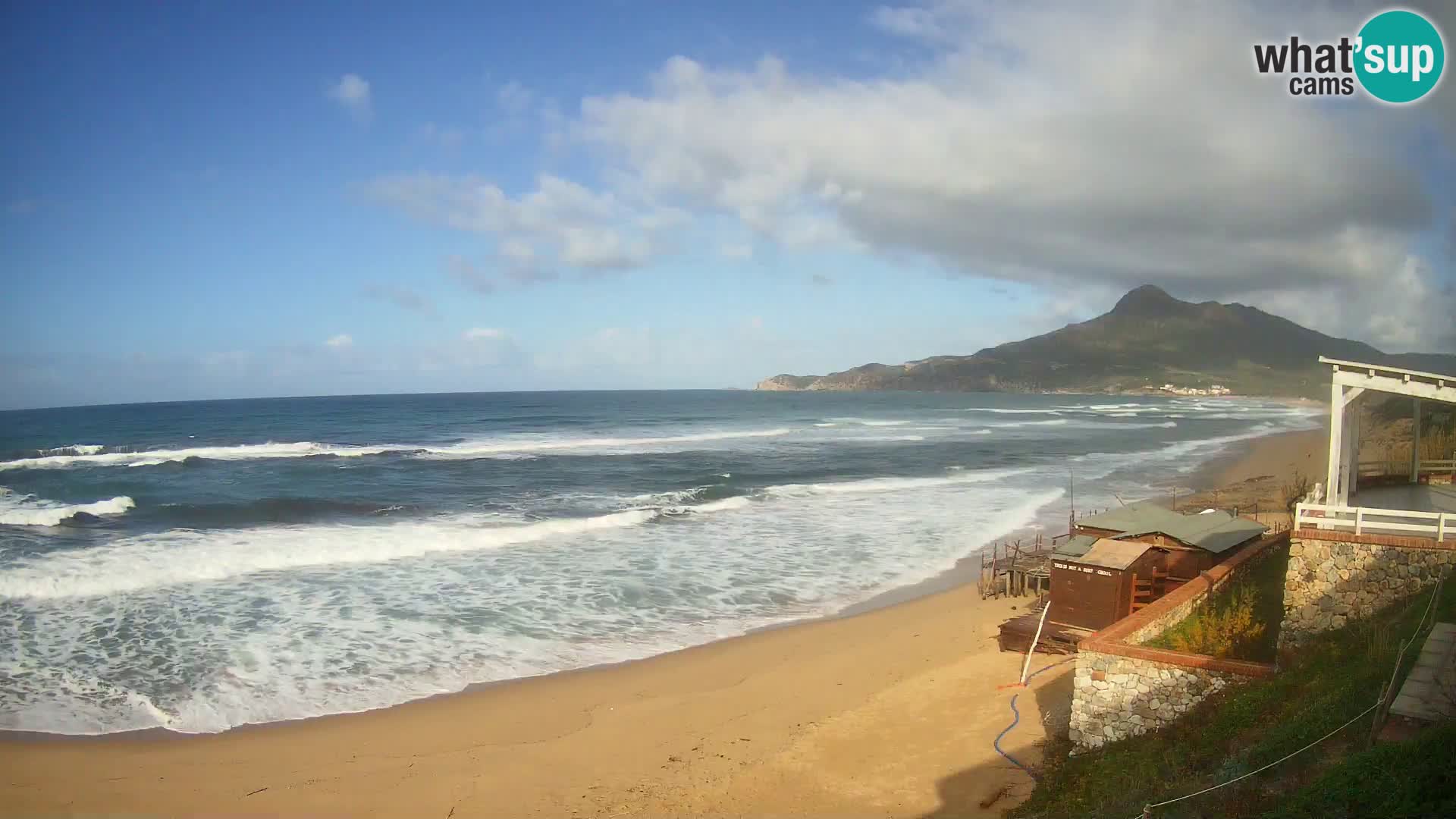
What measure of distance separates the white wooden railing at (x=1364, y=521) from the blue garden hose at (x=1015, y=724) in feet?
16.2

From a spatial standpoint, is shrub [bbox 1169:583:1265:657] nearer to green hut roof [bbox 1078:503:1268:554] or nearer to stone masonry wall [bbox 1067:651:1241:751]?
stone masonry wall [bbox 1067:651:1241:751]

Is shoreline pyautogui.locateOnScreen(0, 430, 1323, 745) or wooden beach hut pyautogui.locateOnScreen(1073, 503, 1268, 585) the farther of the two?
wooden beach hut pyautogui.locateOnScreen(1073, 503, 1268, 585)

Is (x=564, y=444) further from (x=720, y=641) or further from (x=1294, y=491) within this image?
(x=1294, y=491)

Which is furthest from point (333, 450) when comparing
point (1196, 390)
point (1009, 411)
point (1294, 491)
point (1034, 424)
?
point (1196, 390)

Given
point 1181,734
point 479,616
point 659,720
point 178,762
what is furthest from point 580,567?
point 1181,734

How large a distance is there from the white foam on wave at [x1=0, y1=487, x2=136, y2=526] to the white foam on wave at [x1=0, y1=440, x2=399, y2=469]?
1344 centimetres

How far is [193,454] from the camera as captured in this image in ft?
176

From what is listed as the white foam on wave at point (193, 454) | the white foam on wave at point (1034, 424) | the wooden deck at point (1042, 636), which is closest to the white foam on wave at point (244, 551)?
the wooden deck at point (1042, 636)

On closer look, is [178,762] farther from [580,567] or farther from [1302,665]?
[1302,665]

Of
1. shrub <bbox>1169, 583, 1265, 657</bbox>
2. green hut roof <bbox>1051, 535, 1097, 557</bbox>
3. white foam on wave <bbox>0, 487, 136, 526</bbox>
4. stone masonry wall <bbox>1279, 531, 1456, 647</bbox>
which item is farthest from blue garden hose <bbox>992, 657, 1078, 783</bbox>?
white foam on wave <bbox>0, 487, 136, 526</bbox>

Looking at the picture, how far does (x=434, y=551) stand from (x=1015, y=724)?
743 inches

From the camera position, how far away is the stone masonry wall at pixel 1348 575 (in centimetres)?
1116

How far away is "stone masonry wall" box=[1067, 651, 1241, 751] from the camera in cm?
1087

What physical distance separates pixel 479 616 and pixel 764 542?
10.5m
